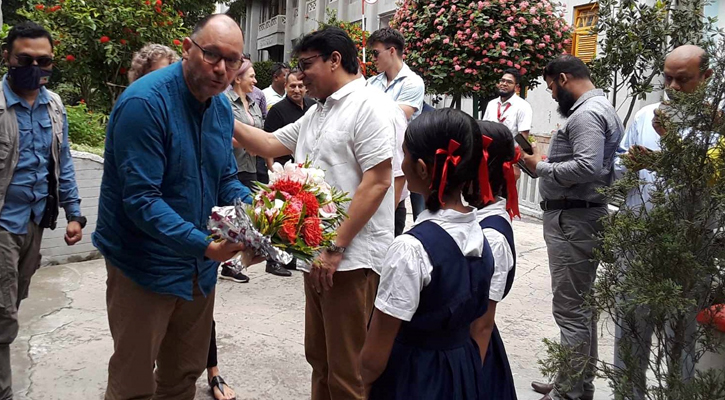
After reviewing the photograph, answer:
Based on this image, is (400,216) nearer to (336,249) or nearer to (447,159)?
(336,249)

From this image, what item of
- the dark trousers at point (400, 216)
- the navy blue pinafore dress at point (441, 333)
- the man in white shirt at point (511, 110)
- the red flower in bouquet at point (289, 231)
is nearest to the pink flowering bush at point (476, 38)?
the man in white shirt at point (511, 110)

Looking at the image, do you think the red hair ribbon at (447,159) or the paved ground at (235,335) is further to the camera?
the paved ground at (235,335)

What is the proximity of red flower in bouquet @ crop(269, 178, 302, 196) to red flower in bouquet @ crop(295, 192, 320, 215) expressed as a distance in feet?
0.10

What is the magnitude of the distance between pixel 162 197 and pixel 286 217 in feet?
1.82

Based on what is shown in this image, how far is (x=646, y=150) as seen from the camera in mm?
2584

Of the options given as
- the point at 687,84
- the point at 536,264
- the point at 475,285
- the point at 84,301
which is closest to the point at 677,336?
the point at 475,285

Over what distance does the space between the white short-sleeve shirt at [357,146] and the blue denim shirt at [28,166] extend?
5.03ft

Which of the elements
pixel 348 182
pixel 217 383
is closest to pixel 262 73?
pixel 217 383

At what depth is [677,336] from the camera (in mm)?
2496

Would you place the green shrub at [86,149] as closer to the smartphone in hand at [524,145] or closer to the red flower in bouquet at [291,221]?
the smartphone in hand at [524,145]

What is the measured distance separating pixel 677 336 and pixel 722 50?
1.06 meters

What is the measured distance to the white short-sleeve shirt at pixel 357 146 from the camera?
3262 mm

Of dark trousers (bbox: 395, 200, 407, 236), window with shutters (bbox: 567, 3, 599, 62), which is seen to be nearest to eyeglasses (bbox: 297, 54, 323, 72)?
dark trousers (bbox: 395, 200, 407, 236)

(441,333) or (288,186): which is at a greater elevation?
(288,186)
